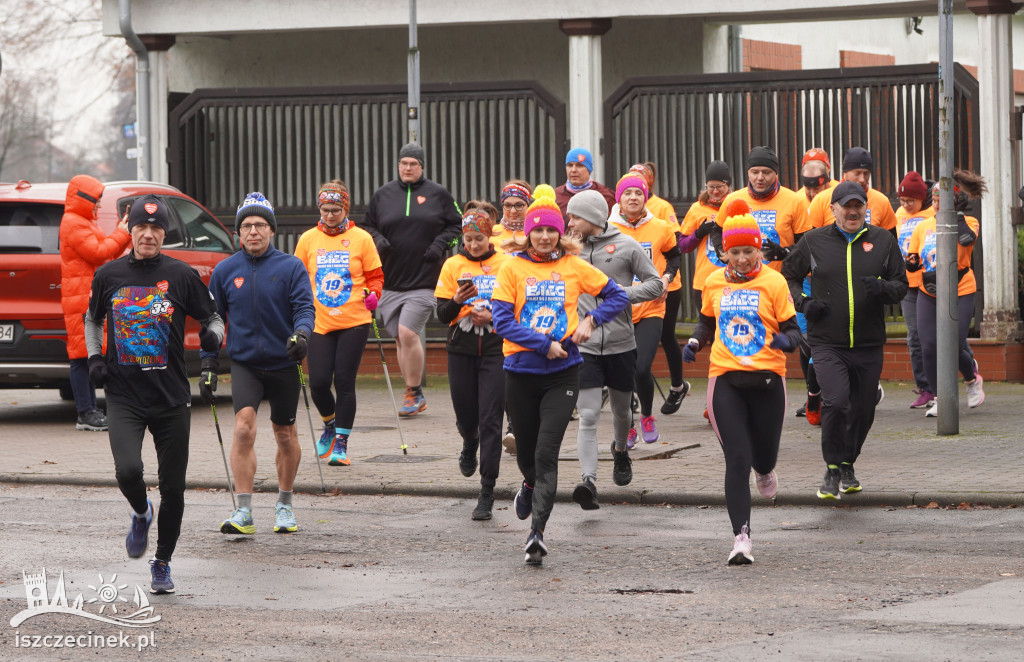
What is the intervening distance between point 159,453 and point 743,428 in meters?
2.94

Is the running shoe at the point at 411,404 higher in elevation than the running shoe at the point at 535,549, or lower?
higher

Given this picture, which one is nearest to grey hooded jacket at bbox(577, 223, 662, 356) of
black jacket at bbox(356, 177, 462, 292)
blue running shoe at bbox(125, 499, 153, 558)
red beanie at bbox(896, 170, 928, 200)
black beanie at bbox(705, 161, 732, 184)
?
black beanie at bbox(705, 161, 732, 184)

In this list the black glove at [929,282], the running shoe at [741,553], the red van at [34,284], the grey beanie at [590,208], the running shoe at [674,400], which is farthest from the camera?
the running shoe at [674,400]

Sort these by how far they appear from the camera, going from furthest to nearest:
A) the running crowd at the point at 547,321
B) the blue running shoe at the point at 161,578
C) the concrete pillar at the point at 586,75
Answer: the concrete pillar at the point at 586,75 < the running crowd at the point at 547,321 < the blue running shoe at the point at 161,578

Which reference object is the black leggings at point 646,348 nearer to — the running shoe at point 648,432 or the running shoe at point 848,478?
the running shoe at point 648,432

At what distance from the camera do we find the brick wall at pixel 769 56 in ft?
73.7

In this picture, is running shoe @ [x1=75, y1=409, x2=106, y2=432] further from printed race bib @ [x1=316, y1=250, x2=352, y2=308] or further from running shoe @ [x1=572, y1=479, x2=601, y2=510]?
running shoe @ [x1=572, y1=479, x2=601, y2=510]

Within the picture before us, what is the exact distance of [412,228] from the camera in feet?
46.3

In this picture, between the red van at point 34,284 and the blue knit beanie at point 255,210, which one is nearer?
the blue knit beanie at point 255,210

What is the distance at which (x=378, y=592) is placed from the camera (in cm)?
757

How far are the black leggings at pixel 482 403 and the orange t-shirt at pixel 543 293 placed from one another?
1338 millimetres

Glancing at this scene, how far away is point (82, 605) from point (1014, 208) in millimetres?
11859

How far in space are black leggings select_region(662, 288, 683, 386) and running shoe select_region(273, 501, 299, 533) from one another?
4842mm

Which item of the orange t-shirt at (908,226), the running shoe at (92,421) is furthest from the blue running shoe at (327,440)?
the orange t-shirt at (908,226)
